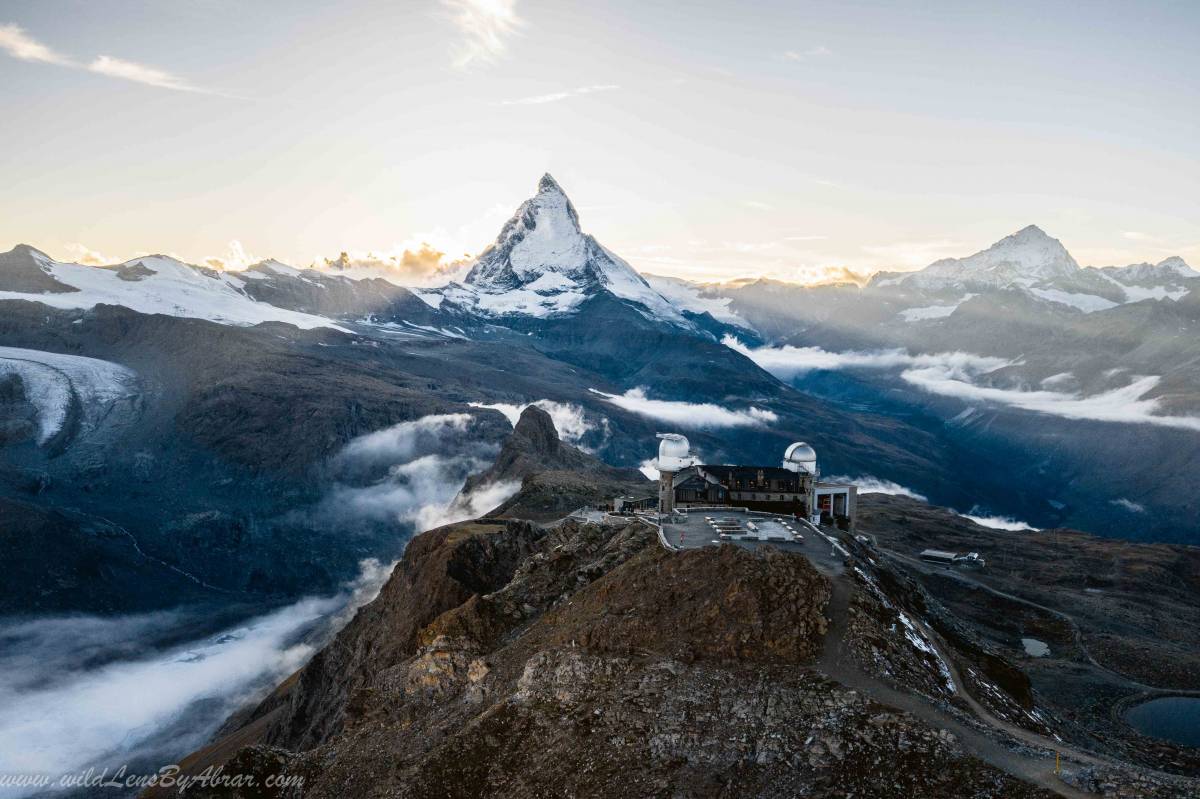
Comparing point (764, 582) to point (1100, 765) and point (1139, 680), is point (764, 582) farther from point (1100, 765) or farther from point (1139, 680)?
point (1139, 680)

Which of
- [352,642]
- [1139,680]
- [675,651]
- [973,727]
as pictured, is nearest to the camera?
[973,727]

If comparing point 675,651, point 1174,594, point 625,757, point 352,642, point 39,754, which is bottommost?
point 39,754

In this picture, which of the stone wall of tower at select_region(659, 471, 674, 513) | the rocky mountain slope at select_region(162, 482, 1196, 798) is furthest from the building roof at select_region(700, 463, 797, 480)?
the rocky mountain slope at select_region(162, 482, 1196, 798)

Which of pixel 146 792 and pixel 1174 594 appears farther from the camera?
pixel 1174 594

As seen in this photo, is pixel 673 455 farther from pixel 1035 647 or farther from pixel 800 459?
pixel 1035 647

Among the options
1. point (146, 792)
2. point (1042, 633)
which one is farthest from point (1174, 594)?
point (146, 792)

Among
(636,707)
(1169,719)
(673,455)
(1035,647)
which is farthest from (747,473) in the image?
(636,707)

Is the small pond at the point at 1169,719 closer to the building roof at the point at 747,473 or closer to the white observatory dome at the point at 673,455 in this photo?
the building roof at the point at 747,473

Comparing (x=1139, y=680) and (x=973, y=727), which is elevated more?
(x=973, y=727)
